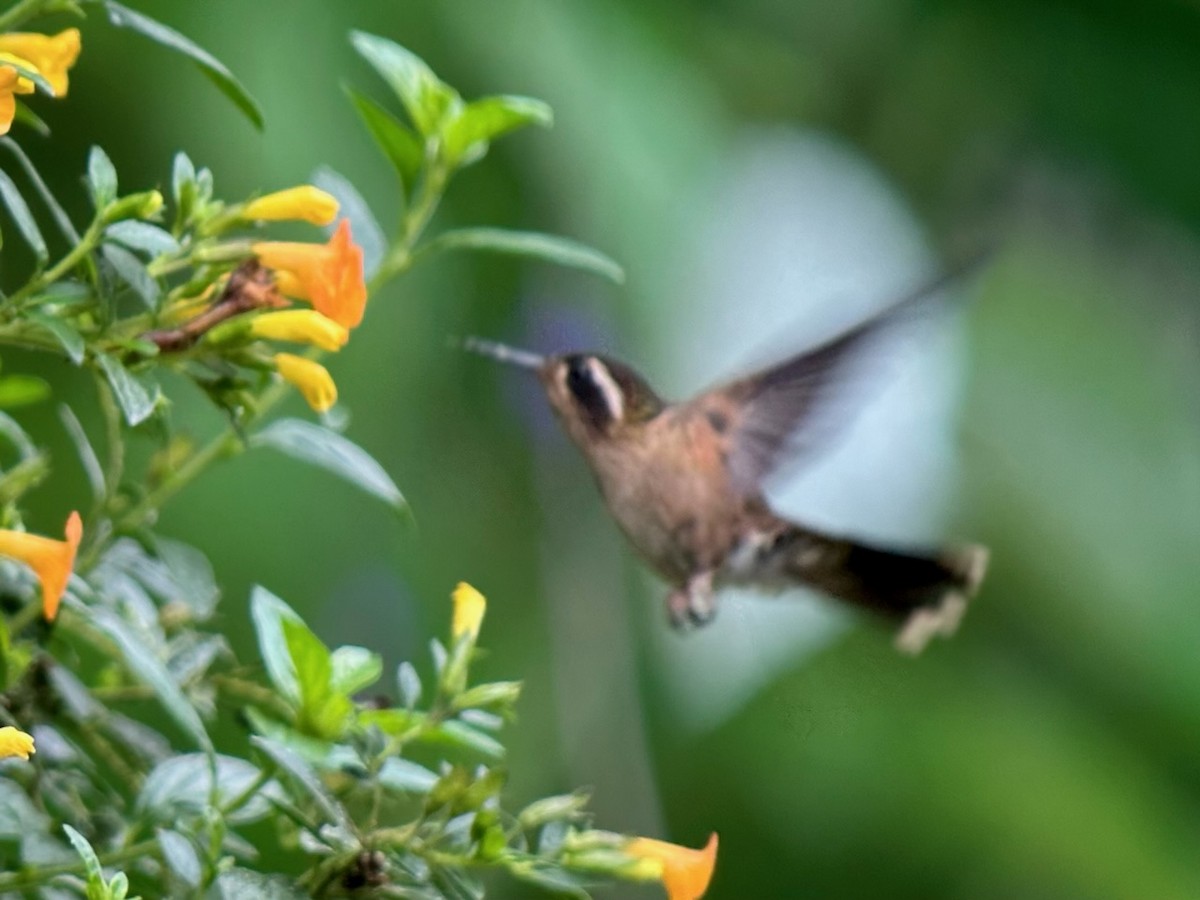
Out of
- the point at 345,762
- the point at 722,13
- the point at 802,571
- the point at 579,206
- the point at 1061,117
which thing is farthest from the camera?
the point at 1061,117

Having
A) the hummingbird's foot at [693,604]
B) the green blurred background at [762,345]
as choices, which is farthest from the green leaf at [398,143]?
the green blurred background at [762,345]

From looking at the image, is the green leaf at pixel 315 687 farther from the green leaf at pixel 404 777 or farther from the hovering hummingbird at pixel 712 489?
the hovering hummingbird at pixel 712 489

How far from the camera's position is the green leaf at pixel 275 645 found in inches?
26.5

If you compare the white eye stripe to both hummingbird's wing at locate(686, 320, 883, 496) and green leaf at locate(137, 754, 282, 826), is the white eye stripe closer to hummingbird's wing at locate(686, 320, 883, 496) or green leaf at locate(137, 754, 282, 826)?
hummingbird's wing at locate(686, 320, 883, 496)

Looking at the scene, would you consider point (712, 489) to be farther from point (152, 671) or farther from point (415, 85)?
point (152, 671)

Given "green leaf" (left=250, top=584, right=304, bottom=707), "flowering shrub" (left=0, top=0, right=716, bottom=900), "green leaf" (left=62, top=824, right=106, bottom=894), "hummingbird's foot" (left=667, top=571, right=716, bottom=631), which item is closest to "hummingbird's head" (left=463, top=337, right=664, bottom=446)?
"hummingbird's foot" (left=667, top=571, right=716, bottom=631)

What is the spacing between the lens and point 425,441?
200 cm

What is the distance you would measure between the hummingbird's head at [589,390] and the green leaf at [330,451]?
191 millimetres

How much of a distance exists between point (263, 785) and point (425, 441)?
1313 mm

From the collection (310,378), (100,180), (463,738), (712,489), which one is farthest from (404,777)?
(712,489)

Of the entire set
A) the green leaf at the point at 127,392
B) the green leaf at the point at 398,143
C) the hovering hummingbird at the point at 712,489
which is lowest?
the hovering hummingbird at the point at 712,489

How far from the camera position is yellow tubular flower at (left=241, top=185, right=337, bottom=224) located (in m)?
0.70

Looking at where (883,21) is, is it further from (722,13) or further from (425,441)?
(425,441)

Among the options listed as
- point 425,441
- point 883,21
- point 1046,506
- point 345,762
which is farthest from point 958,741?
point 345,762
